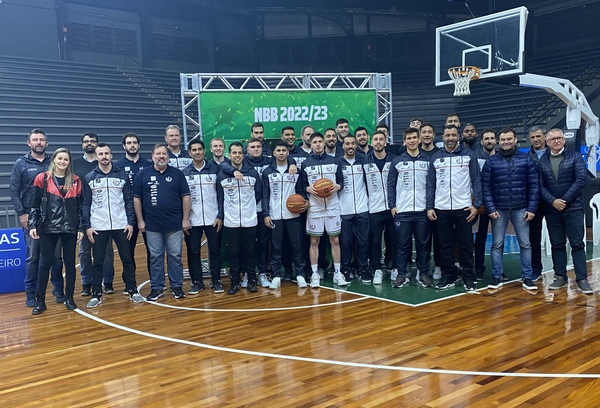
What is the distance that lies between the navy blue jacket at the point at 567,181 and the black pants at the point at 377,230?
1615mm

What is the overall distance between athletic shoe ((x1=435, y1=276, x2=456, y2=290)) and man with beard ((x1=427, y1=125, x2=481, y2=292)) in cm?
2

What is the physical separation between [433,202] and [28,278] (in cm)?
426

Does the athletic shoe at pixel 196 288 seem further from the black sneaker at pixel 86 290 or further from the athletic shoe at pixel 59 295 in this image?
the athletic shoe at pixel 59 295

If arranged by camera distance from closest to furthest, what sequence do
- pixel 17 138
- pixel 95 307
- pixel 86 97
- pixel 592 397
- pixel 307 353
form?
pixel 592 397 < pixel 307 353 < pixel 95 307 < pixel 17 138 < pixel 86 97

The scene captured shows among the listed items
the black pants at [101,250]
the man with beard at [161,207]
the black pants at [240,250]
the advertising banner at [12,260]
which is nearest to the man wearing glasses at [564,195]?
the black pants at [240,250]

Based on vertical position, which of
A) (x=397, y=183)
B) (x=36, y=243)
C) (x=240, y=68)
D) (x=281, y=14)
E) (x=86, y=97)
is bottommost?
(x=36, y=243)

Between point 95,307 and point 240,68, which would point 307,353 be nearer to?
point 95,307

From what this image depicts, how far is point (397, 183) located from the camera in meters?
5.77

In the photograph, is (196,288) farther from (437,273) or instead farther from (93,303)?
(437,273)

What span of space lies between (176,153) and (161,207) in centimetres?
97

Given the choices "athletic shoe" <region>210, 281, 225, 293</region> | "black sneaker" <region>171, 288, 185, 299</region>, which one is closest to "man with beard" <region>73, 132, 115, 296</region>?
"black sneaker" <region>171, 288, 185, 299</region>

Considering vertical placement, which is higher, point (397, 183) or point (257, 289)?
point (397, 183)

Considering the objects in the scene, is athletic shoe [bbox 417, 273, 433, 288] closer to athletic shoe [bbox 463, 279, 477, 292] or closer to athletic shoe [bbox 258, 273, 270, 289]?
athletic shoe [bbox 463, 279, 477, 292]

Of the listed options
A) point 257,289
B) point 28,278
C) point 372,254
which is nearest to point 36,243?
point 28,278
